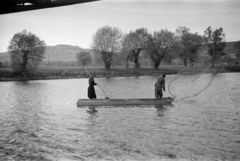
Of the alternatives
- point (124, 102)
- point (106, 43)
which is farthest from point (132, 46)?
point (124, 102)

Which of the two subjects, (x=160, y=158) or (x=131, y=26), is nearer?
(x=160, y=158)

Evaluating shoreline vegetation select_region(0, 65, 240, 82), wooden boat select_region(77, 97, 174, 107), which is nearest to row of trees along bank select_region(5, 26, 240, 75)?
shoreline vegetation select_region(0, 65, 240, 82)

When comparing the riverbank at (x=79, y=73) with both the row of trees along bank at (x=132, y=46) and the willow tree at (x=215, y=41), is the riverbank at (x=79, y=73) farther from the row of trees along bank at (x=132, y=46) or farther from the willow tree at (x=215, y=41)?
the willow tree at (x=215, y=41)

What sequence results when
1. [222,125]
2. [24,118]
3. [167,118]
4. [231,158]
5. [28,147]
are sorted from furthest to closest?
[24,118] < [167,118] < [222,125] < [28,147] < [231,158]

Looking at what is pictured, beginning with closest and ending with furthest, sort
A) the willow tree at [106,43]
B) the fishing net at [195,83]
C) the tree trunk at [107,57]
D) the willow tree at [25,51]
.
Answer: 1. the fishing net at [195,83]
2. the willow tree at [25,51]
3. the tree trunk at [107,57]
4. the willow tree at [106,43]

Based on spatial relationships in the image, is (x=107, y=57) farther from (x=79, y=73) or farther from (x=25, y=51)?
(x=25, y=51)

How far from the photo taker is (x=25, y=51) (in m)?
51.1

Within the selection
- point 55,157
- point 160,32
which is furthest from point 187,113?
point 160,32

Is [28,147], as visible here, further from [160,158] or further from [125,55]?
[125,55]

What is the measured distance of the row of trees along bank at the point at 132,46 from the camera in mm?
51656

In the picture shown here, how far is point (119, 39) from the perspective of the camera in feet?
217

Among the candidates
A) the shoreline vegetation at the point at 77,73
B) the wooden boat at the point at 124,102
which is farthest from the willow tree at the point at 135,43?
the wooden boat at the point at 124,102

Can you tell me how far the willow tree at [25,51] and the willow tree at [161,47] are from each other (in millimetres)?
32720

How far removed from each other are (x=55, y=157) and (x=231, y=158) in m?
5.44
